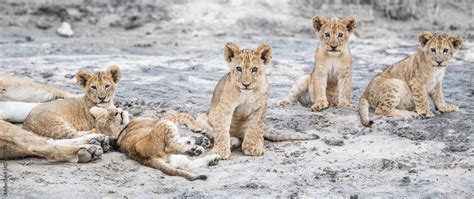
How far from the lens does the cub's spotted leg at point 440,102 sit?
27.1ft

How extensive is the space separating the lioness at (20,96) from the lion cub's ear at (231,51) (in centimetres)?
183

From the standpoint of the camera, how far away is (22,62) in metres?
11.4

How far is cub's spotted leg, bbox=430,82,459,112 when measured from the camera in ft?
27.1

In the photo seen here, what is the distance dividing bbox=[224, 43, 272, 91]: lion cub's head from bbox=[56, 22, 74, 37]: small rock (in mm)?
7844

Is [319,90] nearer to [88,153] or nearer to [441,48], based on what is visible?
[441,48]

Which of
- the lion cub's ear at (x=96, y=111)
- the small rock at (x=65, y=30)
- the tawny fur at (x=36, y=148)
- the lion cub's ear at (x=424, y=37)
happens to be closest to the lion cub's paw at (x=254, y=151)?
the tawny fur at (x=36, y=148)

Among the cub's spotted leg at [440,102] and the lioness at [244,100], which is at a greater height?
the lioness at [244,100]

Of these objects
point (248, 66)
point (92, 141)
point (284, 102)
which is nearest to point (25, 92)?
point (92, 141)

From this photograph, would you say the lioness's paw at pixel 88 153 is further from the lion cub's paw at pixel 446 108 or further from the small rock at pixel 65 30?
the small rock at pixel 65 30

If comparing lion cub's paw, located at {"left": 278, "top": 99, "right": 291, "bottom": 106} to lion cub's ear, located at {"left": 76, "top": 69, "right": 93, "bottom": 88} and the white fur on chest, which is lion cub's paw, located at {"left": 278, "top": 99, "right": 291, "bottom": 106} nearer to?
the white fur on chest

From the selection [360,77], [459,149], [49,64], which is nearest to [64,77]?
[49,64]

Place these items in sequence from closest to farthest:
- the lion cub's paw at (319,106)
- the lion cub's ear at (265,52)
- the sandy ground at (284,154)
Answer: the sandy ground at (284,154), the lion cub's ear at (265,52), the lion cub's paw at (319,106)

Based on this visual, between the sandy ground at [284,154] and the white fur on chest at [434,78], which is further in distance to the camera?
the white fur on chest at [434,78]

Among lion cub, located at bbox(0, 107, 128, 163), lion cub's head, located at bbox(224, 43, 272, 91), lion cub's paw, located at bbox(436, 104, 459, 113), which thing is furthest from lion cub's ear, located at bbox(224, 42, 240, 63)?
lion cub's paw, located at bbox(436, 104, 459, 113)
